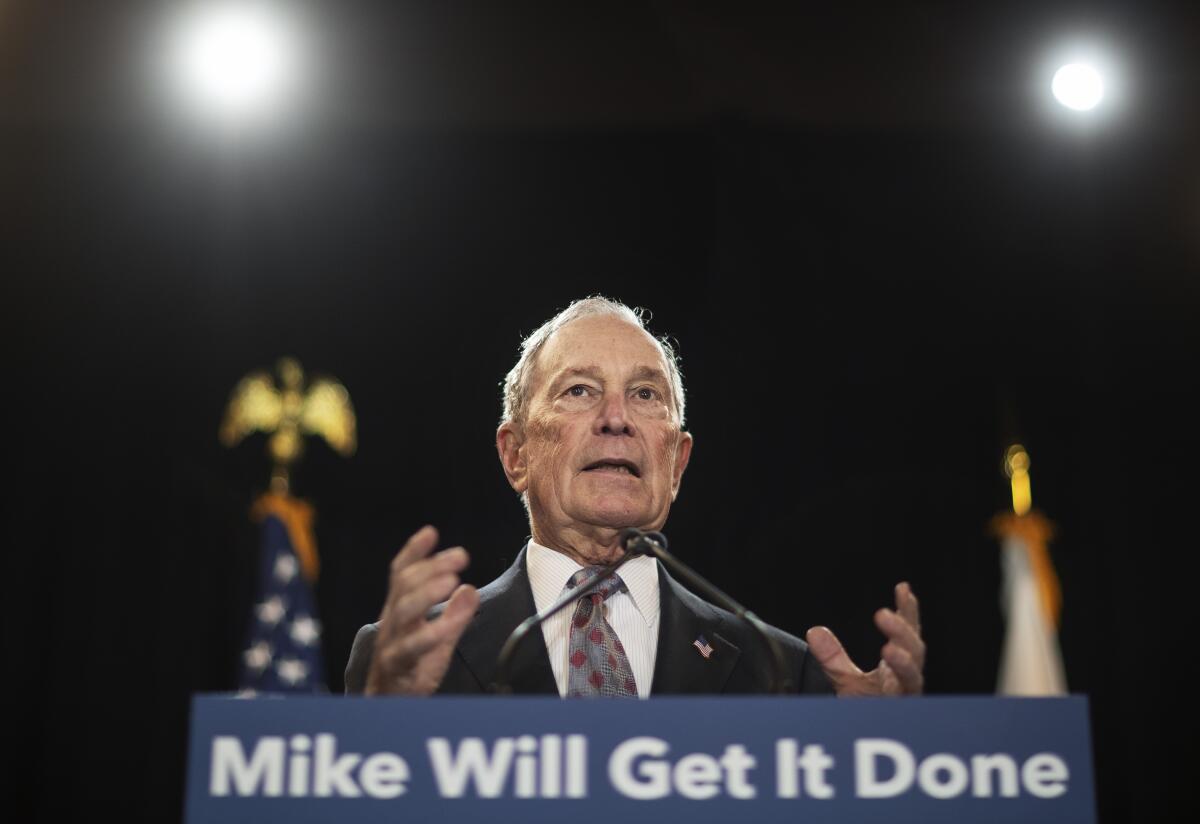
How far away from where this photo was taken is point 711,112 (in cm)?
546

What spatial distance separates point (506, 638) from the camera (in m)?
2.07

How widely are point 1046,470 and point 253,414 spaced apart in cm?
404

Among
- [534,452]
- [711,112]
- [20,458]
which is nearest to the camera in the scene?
[534,452]

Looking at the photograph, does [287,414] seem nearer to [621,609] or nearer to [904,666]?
[621,609]

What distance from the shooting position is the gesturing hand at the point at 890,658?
1727 millimetres

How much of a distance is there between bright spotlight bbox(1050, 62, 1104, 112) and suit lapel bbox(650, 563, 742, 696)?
328 cm

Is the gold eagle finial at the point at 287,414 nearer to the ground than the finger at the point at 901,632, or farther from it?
farther from it

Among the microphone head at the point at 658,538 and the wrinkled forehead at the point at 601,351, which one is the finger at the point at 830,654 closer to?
the microphone head at the point at 658,538

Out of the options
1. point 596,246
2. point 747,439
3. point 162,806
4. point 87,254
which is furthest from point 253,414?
point 596,246

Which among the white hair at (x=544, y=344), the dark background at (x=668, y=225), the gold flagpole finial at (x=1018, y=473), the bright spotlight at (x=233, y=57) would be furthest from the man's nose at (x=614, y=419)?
the gold flagpole finial at (x=1018, y=473)

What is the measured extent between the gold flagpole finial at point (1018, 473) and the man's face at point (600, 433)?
431cm

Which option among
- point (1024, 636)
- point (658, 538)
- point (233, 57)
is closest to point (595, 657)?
point (658, 538)

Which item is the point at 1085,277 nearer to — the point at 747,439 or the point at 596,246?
the point at 747,439

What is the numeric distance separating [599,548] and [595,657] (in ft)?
0.68
